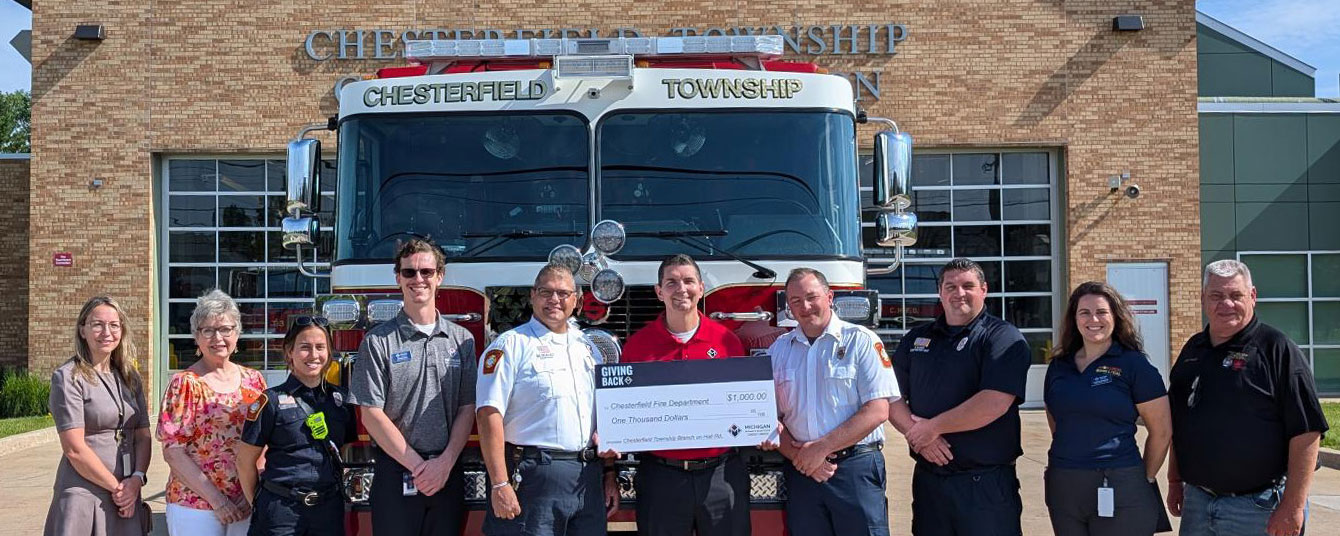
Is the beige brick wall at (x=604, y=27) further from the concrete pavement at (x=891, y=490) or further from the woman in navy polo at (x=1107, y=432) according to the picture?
the woman in navy polo at (x=1107, y=432)

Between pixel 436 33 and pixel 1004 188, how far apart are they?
27.7 feet

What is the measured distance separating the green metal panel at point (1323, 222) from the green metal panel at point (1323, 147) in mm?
410

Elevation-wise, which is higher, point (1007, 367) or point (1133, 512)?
point (1007, 367)

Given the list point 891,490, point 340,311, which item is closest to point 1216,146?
point 891,490

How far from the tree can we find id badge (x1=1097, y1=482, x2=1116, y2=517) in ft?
201

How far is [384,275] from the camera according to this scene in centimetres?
518

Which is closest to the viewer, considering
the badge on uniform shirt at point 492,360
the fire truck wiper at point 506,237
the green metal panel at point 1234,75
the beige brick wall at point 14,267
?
the badge on uniform shirt at point 492,360

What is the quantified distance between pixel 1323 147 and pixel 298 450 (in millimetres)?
17120

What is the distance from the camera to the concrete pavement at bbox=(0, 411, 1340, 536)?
780cm

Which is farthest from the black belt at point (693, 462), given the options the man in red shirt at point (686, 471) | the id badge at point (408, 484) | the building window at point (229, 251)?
the building window at point (229, 251)

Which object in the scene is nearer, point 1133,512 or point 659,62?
point 1133,512

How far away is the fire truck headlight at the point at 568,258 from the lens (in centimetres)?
486

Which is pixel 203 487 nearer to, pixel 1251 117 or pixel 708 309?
pixel 708 309

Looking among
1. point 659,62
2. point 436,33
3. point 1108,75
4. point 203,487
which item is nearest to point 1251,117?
point 1108,75
